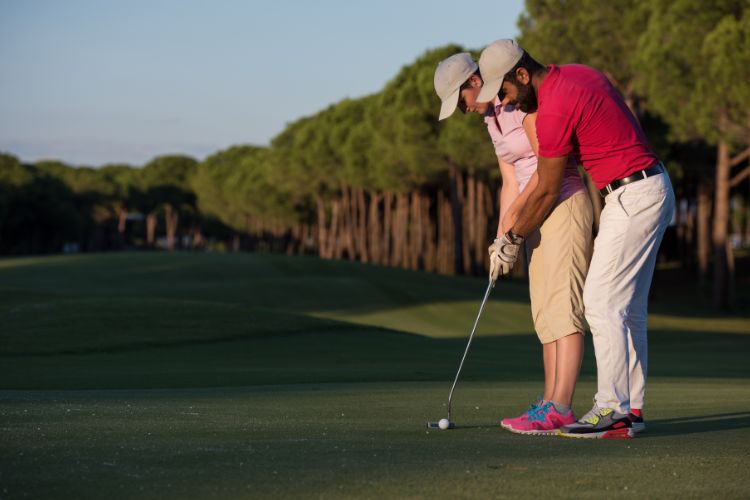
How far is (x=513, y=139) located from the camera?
25.5 ft

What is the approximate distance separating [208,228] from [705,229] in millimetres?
118165

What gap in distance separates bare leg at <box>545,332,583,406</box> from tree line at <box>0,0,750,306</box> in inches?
1193

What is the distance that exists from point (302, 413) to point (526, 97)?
2.86 m

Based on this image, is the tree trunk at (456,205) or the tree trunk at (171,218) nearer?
the tree trunk at (456,205)

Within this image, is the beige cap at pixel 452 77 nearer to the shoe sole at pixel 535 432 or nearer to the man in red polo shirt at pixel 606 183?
the man in red polo shirt at pixel 606 183

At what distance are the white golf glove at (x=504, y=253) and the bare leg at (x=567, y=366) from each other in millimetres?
646

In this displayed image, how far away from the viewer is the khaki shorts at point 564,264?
7.34 m

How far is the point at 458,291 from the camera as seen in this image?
44031mm

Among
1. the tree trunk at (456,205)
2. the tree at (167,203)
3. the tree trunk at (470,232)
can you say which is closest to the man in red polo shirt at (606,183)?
the tree trunk at (470,232)

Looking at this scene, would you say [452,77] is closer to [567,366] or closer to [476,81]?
[476,81]

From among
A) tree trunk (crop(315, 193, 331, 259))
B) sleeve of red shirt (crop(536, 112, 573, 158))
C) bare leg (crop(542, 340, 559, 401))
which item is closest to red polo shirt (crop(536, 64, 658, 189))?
sleeve of red shirt (crop(536, 112, 573, 158))

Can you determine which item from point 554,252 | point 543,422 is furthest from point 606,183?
point 543,422

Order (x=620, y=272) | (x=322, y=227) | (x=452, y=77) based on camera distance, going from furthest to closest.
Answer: (x=322, y=227)
(x=452, y=77)
(x=620, y=272)

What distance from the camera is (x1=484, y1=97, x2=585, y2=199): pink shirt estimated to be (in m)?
7.74
